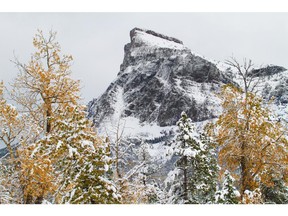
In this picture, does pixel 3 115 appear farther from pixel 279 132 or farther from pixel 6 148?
pixel 279 132

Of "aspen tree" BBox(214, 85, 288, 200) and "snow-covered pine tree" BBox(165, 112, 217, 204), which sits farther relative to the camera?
"snow-covered pine tree" BBox(165, 112, 217, 204)

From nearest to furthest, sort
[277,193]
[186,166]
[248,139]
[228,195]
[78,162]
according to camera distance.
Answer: [78,162] < [248,139] < [228,195] < [186,166] < [277,193]

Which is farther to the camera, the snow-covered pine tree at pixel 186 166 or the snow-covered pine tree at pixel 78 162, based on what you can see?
the snow-covered pine tree at pixel 186 166

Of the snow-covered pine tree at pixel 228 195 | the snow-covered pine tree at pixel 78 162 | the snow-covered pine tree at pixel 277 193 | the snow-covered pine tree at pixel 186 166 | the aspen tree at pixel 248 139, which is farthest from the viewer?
the snow-covered pine tree at pixel 277 193

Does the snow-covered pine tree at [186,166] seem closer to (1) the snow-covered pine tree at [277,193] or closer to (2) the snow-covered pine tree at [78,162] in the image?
(1) the snow-covered pine tree at [277,193]

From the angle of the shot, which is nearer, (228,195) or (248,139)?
(248,139)

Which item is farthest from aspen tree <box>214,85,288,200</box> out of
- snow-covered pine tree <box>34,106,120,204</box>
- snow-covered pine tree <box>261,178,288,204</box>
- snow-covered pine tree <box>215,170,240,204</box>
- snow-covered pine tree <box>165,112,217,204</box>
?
snow-covered pine tree <box>261,178,288,204</box>

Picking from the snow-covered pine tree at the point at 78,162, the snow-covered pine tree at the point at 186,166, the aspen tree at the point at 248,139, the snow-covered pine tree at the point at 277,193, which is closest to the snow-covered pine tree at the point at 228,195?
the snow-covered pine tree at the point at 186,166

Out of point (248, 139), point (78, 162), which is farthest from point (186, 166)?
point (78, 162)

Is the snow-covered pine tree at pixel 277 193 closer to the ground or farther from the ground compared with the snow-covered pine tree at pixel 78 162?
closer to the ground

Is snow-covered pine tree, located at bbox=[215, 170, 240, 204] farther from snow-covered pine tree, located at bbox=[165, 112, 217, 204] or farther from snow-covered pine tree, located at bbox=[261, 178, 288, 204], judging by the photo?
snow-covered pine tree, located at bbox=[261, 178, 288, 204]

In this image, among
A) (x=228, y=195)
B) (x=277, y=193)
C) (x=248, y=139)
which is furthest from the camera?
(x=277, y=193)

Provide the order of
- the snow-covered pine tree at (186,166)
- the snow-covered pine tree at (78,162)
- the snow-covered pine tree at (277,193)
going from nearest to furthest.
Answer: the snow-covered pine tree at (78,162) → the snow-covered pine tree at (186,166) → the snow-covered pine tree at (277,193)

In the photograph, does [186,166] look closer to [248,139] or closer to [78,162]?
[248,139]
